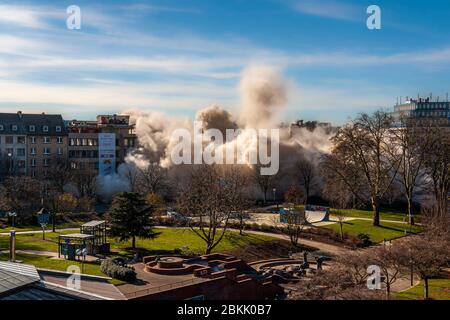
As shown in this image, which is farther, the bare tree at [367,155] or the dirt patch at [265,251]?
the bare tree at [367,155]

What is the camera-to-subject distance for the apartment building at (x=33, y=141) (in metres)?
66.4

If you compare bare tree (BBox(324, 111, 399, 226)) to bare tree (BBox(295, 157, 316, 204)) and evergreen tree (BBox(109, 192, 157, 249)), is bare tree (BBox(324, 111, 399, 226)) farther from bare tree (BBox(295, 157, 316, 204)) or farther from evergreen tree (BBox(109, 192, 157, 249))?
evergreen tree (BBox(109, 192, 157, 249))

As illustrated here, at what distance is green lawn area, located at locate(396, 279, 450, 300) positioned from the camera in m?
27.0

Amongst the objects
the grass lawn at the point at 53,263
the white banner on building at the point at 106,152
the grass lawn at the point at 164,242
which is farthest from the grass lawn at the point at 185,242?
the white banner on building at the point at 106,152

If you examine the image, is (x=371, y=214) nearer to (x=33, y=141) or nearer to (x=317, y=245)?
(x=317, y=245)

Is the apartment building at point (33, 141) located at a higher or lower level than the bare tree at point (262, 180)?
higher

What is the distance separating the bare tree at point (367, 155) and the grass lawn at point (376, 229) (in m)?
1.20

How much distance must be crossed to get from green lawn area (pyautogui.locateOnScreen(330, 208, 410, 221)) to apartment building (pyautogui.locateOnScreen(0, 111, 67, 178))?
115ft

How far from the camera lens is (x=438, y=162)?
50.5 meters

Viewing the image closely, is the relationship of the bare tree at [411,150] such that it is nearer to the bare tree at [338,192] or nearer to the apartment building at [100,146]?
the bare tree at [338,192]

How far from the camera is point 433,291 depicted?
28.5 meters
